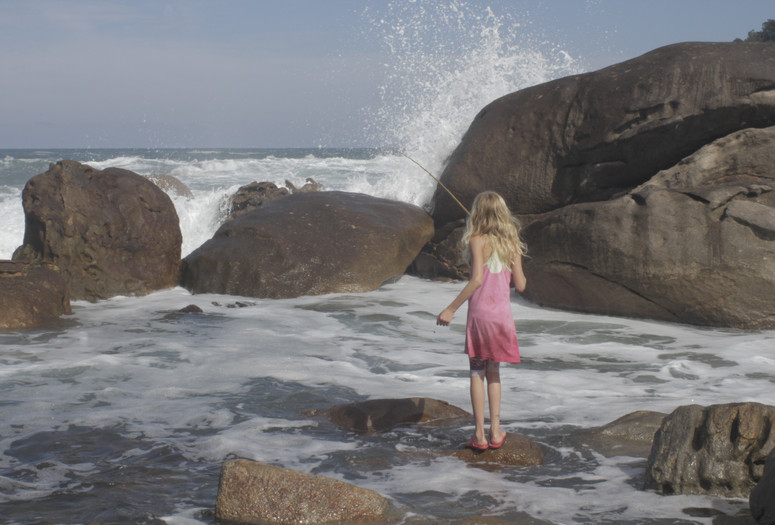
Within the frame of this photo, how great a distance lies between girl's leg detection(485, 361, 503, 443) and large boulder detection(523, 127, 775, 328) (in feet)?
13.2

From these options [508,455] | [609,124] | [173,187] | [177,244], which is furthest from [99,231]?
[173,187]

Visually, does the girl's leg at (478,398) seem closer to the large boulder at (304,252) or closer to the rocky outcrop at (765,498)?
the rocky outcrop at (765,498)

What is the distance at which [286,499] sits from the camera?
3137mm

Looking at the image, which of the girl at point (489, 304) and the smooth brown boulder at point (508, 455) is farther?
the girl at point (489, 304)

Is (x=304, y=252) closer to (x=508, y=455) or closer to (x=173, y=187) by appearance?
(x=508, y=455)

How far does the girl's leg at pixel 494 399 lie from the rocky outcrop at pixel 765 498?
126 cm

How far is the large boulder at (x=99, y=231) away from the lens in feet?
28.5

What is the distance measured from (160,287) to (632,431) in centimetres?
657

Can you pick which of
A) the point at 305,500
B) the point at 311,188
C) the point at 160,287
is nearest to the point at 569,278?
the point at 160,287

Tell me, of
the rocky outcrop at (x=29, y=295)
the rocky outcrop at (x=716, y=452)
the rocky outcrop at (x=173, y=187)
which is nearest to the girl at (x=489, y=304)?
the rocky outcrop at (x=716, y=452)

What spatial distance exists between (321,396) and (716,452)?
261 centimetres

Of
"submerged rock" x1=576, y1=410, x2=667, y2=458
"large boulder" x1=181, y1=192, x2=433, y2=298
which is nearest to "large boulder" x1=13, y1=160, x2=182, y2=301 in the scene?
"large boulder" x1=181, y1=192, x2=433, y2=298

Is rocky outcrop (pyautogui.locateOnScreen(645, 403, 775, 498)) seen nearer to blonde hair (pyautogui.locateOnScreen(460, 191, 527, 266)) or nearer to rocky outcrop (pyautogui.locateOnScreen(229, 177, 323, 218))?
blonde hair (pyautogui.locateOnScreen(460, 191, 527, 266))

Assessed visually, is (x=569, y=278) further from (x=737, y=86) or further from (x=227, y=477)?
(x=227, y=477)
